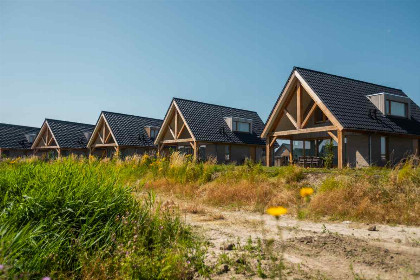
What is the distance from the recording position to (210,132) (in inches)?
918

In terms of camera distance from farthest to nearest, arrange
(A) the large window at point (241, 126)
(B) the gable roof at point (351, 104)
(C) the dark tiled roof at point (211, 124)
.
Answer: (A) the large window at point (241, 126), (C) the dark tiled roof at point (211, 124), (B) the gable roof at point (351, 104)

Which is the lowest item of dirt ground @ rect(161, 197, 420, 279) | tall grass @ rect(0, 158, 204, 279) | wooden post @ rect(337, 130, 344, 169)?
dirt ground @ rect(161, 197, 420, 279)

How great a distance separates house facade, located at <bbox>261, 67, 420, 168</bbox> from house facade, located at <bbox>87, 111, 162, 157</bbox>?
45.0ft

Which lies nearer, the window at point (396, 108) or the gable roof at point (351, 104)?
the gable roof at point (351, 104)

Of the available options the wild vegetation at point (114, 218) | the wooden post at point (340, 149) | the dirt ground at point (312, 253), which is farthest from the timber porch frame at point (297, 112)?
the dirt ground at point (312, 253)

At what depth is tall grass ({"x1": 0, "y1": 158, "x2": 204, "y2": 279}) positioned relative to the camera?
140 inches

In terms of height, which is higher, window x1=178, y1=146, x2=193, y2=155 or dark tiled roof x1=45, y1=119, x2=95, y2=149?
dark tiled roof x1=45, y1=119, x2=95, y2=149

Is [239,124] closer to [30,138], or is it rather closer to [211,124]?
[211,124]

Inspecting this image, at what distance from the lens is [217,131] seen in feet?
78.7

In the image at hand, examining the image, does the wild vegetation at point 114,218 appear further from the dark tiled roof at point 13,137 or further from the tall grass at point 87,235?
the dark tiled roof at point 13,137

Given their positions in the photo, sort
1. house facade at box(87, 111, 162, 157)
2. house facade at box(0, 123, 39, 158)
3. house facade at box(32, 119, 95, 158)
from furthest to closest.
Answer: house facade at box(0, 123, 39, 158) < house facade at box(32, 119, 95, 158) < house facade at box(87, 111, 162, 157)

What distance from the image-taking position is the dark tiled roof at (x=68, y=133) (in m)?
33.6

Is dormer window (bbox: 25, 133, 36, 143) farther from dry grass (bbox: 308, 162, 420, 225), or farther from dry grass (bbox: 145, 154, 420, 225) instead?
dry grass (bbox: 308, 162, 420, 225)

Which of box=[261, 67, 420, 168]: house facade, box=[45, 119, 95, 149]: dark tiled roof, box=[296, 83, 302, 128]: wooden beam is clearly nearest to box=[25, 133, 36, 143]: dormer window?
box=[45, 119, 95, 149]: dark tiled roof
